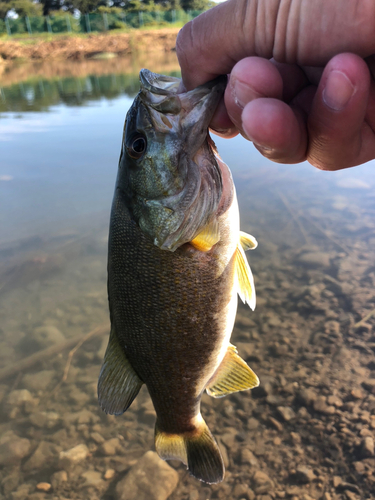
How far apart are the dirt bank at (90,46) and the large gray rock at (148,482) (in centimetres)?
3814

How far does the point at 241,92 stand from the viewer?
146cm

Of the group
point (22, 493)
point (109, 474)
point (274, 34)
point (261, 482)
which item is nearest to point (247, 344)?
point (261, 482)

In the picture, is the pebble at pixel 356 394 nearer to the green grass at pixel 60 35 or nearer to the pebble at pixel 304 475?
the pebble at pixel 304 475

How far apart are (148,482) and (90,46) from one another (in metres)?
42.3

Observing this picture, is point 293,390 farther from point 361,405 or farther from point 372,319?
point 372,319

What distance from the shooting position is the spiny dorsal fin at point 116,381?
2.08 m

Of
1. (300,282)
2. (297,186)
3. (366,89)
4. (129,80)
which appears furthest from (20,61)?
(366,89)

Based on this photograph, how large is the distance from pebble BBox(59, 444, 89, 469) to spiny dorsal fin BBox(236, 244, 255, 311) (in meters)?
2.30

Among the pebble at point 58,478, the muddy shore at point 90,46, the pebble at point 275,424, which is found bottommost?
the pebble at point 58,478

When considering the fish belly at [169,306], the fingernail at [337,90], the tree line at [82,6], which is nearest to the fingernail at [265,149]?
the fingernail at [337,90]

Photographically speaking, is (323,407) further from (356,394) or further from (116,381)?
(116,381)

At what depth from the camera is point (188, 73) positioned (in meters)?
1.70

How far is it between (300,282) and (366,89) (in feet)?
12.6

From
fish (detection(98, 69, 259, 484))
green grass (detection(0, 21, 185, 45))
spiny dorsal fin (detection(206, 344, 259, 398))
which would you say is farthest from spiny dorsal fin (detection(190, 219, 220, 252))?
green grass (detection(0, 21, 185, 45))
